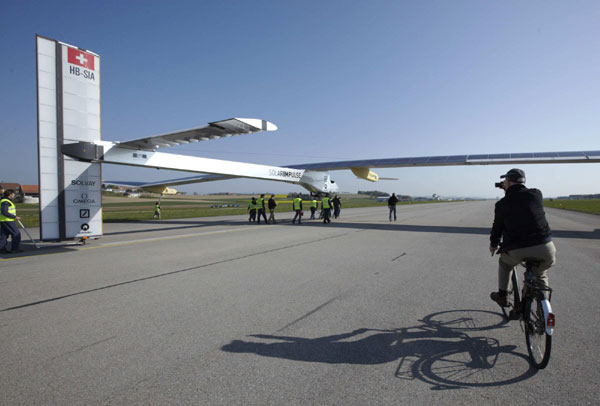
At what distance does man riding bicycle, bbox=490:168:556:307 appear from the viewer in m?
3.37

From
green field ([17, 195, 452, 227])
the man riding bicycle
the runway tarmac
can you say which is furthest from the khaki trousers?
green field ([17, 195, 452, 227])

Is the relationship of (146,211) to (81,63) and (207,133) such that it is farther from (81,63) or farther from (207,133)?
(207,133)

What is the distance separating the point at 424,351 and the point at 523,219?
1.77 m

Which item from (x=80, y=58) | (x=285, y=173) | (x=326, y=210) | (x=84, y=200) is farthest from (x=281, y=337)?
(x=285, y=173)

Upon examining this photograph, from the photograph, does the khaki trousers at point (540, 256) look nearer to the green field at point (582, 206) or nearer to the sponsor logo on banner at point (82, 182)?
the sponsor logo on banner at point (82, 182)

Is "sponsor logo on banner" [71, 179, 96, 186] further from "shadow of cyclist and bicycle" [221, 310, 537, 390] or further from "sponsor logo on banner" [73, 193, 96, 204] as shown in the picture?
"shadow of cyclist and bicycle" [221, 310, 537, 390]

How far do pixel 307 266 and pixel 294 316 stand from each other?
3108 millimetres

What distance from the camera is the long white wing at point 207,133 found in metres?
9.73

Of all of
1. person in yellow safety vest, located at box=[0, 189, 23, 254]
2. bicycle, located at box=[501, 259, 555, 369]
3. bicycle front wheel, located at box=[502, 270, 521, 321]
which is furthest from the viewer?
person in yellow safety vest, located at box=[0, 189, 23, 254]

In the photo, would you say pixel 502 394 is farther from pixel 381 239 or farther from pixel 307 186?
pixel 307 186

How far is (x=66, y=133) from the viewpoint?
10078 mm

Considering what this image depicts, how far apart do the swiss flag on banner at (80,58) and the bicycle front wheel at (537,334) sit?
13193 millimetres

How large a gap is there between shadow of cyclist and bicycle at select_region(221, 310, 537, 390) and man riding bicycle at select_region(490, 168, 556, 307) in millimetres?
916

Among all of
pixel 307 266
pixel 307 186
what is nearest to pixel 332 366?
pixel 307 266
